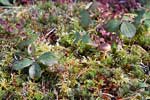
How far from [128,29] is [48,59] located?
19.3 inches

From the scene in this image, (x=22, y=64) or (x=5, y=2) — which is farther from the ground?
(x=5, y=2)

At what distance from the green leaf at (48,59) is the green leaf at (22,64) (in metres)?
0.06

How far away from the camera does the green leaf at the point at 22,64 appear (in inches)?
62.5

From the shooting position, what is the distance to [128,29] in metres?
1.76

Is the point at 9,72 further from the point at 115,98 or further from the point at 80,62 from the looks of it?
the point at 115,98

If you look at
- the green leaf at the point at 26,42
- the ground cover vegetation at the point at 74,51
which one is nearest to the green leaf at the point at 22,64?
the ground cover vegetation at the point at 74,51

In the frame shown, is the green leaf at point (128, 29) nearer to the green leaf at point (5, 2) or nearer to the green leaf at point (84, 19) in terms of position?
the green leaf at point (84, 19)

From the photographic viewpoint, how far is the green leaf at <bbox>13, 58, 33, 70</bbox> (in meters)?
1.59

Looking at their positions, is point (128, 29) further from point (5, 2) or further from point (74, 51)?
point (5, 2)

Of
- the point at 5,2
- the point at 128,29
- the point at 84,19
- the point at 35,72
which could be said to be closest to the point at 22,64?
the point at 35,72

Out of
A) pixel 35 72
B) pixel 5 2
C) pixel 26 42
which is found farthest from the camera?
pixel 5 2

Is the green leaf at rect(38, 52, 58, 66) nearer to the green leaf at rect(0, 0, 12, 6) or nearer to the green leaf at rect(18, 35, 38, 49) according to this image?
the green leaf at rect(18, 35, 38, 49)

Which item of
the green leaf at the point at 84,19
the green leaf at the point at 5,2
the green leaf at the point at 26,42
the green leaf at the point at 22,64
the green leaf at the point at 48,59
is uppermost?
the green leaf at the point at 5,2

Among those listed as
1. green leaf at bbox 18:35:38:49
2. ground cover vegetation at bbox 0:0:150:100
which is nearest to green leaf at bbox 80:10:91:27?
ground cover vegetation at bbox 0:0:150:100
